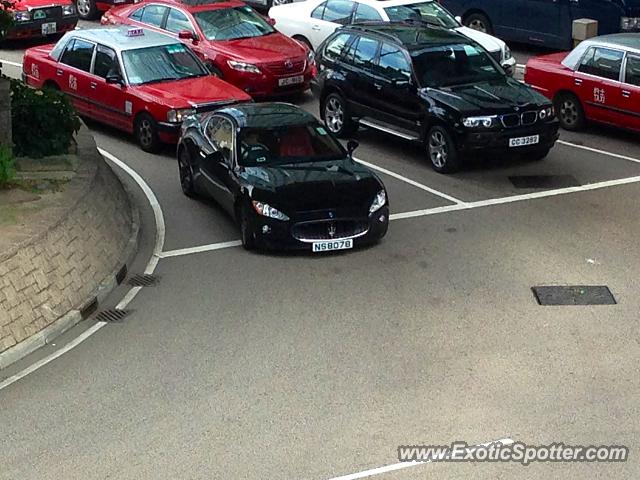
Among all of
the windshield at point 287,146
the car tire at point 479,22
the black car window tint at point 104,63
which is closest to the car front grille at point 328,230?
the windshield at point 287,146

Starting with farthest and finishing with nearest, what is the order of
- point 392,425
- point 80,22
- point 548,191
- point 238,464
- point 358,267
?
point 80,22
point 548,191
point 358,267
point 392,425
point 238,464

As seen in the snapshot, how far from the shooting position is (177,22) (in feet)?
68.5

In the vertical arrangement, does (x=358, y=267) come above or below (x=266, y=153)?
below

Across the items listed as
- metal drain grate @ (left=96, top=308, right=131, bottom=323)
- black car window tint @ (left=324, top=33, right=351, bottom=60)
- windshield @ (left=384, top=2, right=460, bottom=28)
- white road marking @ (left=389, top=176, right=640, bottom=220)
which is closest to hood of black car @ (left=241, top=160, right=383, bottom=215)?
white road marking @ (left=389, top=176, right=640, bottom=220)

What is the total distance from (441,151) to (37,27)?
1181cm

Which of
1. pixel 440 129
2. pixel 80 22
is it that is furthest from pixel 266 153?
pixel 80 22

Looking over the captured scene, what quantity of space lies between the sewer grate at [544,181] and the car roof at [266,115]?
314 centimetres

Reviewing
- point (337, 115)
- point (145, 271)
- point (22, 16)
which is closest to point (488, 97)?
point (337, 115)

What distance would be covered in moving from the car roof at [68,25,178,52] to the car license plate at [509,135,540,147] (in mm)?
5909

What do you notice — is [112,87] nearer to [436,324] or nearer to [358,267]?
[358,267]

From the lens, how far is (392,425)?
8914 mm

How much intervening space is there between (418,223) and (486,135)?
7.46ft

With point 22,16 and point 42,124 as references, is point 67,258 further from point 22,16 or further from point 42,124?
point 22,16

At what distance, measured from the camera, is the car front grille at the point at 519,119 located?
15.6 meters
